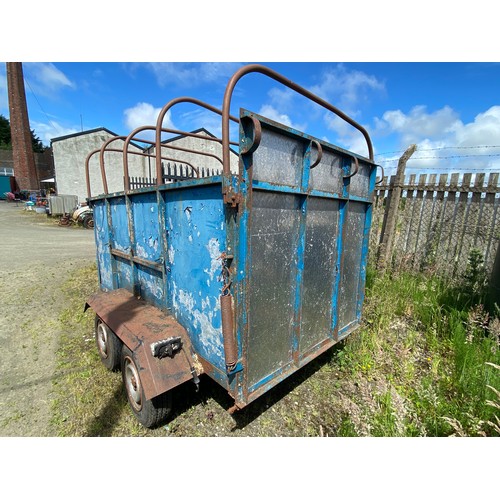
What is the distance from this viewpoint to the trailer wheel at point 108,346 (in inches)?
112

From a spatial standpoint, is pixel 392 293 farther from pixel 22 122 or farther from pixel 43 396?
pixel 22 122

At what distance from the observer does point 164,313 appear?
2518 millimetres

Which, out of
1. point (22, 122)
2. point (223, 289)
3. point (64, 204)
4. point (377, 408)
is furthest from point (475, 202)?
point (22, 122)

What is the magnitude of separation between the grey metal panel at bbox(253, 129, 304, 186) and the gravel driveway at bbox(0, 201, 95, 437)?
109 inches

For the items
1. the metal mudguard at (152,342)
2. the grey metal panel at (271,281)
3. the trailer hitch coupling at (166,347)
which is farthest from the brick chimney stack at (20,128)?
the grey metal panel at (271,281)

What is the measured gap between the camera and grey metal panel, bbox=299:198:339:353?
238 cm

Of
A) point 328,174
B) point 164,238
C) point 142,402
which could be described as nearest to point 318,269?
point 328,174

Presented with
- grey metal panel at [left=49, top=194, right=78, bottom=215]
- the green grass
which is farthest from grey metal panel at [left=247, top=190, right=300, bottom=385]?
grey metal panel at [left=49, top=194, right=78, bottom=215]

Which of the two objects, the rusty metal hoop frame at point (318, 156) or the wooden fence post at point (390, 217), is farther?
the wooden fence post at point (390, 217)

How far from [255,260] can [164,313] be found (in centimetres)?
118

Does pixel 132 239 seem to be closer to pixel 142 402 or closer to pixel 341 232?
pixel 142 402

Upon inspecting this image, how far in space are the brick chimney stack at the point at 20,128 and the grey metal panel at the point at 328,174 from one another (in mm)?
28614

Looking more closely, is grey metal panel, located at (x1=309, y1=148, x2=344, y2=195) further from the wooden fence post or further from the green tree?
the green tree

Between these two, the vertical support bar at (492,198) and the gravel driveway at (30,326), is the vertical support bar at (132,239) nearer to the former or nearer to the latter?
the gravel driveway at (30,326)
